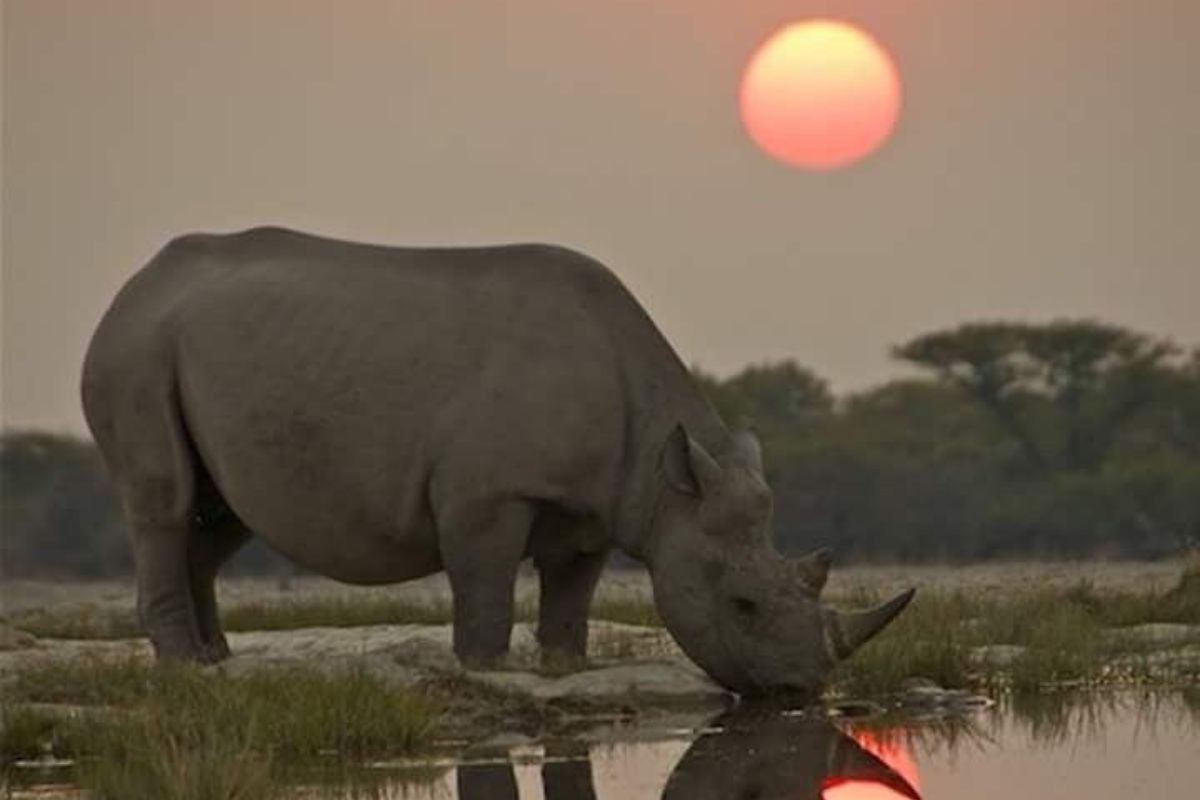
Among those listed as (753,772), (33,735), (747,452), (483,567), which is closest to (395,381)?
(483,567)

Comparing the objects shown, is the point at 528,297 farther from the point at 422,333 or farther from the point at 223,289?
the point at 223,289

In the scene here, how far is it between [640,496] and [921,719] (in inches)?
75.1

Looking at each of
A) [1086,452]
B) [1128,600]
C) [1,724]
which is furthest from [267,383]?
[1086,452]

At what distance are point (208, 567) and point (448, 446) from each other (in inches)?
94.3

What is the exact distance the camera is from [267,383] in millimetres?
17922

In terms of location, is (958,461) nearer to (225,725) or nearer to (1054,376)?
(1054,376)

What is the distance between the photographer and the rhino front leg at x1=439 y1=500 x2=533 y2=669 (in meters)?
16.9

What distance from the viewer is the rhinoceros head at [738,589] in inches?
642

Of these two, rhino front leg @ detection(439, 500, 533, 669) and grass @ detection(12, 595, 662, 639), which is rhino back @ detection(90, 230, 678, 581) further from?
grass @ detection(12, 595, 662, 639)

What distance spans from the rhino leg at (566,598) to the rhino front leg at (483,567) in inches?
17.3

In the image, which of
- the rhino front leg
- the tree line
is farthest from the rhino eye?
the tree line

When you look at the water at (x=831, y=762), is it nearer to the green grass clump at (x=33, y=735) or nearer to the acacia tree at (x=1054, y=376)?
the green grass clump at (x=33, y=735)

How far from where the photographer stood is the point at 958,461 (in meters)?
45.0

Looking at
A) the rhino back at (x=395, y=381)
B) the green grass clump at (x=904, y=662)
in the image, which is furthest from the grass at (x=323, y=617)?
the green grass clump at (x=904, y=662)
